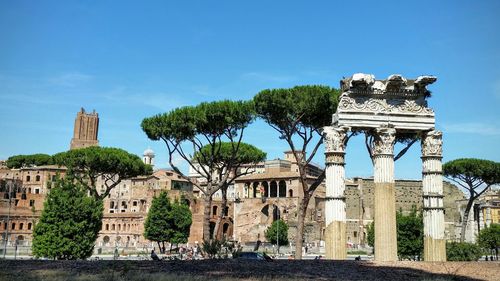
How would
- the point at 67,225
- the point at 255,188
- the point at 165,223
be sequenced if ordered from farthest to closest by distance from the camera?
1. the point at 255,188
2. the point at 165,223
3. the point at 67,225

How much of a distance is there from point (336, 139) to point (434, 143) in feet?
9.85

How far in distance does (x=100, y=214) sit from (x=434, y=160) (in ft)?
58.8

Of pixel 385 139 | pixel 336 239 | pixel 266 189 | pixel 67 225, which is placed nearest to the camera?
pixel 336 239

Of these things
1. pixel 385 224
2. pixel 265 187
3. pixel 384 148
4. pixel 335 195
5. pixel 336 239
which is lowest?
pixel 336 239

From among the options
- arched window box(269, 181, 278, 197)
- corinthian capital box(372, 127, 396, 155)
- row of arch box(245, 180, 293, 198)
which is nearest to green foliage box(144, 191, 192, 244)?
row of arch box(245, 180, 293, 198)

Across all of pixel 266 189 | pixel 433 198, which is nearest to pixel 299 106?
pixel 433 198

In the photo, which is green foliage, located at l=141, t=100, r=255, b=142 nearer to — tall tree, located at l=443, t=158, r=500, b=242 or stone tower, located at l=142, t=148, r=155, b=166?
tall tree, located at l=443, t=158, r=500, b=242

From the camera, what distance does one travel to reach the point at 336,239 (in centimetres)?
1406

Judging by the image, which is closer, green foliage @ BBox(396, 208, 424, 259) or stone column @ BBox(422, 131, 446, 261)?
stone column @ BBox(422, 131, 446, 261)

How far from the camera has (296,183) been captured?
226ft

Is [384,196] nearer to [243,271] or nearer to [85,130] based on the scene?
[243,271]

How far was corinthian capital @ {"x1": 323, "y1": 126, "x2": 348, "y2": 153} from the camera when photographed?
47.1 feet

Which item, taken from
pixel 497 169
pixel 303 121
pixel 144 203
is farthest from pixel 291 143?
pixel 144 203

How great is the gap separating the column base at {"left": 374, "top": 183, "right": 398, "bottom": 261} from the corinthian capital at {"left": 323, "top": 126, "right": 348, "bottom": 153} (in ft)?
5.08
